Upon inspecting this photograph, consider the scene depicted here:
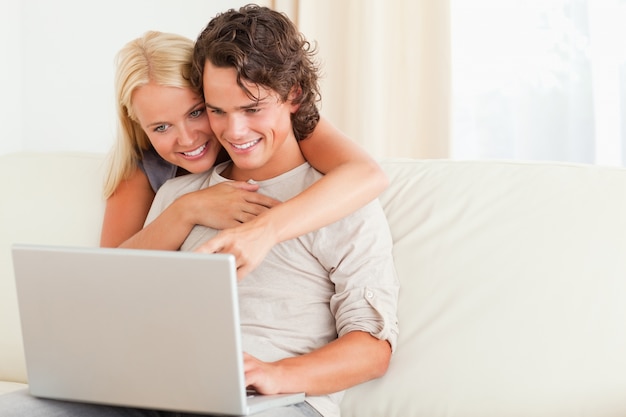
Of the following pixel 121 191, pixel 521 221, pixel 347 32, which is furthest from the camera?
pixel 347 32

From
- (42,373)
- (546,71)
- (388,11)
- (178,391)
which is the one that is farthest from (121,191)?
(546,71)

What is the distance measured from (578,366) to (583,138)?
1.00 m

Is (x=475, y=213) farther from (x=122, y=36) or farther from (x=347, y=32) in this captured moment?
(x=122, y=36)

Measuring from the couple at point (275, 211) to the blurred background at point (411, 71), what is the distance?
0.89m

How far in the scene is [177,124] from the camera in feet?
5.41

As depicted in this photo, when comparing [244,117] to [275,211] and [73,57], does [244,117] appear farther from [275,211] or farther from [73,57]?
[73,57]

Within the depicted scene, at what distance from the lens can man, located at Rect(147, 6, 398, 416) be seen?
1.51 meters

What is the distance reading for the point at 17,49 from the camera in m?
2.68

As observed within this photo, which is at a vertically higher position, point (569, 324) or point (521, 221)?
point (521, 221)

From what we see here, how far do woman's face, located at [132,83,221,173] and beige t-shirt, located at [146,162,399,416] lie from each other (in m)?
0.24

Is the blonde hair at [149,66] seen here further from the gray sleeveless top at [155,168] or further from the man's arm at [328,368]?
the man's arm at [328,368]

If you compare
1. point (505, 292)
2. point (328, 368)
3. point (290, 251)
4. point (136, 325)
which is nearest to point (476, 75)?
point (505, 292)

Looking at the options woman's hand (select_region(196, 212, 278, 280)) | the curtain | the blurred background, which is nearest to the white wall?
the blurred background

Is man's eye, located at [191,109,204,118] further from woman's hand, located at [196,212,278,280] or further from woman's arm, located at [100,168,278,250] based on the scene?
woman's hand, located at [196,212,278,280]
